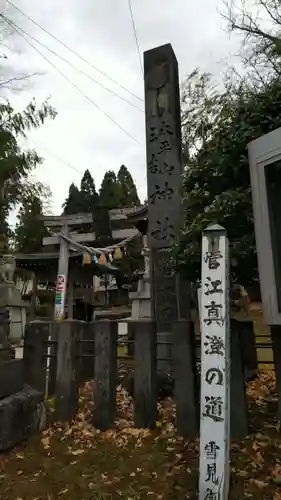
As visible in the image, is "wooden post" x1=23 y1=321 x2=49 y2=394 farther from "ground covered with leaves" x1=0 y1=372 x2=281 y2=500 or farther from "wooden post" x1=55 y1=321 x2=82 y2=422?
"ground covered with leaves" x1=0 y1=372 x2=281 y2=500

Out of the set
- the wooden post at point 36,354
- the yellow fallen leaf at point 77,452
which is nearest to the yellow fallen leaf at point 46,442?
the yellow fallen leaf at point 77,452

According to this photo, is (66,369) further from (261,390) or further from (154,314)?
(261,390)

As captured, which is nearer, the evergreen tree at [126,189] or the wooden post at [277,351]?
the wooden post at [277,351]

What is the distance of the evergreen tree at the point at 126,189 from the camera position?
3838 cm

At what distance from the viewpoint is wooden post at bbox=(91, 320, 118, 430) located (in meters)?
4.49

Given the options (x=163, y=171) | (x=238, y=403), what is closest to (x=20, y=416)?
(x=238, y=403)

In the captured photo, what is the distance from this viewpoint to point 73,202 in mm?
43531

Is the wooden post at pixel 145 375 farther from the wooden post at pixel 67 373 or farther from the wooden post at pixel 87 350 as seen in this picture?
the wooden post at pixel 67 373

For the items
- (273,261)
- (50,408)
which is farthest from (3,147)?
(273,261)

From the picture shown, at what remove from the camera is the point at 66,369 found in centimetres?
480

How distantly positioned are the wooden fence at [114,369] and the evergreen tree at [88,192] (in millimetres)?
35945

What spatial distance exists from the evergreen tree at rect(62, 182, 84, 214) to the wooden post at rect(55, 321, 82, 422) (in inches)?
1469

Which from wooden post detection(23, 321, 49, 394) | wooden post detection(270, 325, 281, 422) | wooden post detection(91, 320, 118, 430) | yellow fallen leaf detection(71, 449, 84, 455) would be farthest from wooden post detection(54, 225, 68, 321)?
wooden post detection(270, 325, 281, 422)

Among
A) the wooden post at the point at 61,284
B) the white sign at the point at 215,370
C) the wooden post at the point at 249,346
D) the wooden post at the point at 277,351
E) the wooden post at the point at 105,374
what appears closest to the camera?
the white sign at the point at 215,370
